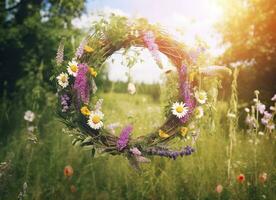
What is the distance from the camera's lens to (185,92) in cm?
414

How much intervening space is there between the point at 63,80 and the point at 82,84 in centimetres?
16

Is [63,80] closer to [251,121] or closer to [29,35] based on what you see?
[251,121]

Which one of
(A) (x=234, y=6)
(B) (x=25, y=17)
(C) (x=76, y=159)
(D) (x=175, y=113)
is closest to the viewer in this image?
(D) (x=175, y=113)

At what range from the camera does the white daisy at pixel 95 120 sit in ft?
12.9

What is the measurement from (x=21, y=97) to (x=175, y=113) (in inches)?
266

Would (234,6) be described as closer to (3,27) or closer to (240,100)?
(240,100)

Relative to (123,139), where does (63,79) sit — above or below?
above

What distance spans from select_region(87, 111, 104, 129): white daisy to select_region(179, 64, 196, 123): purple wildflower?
655 mm

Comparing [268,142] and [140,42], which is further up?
[140,42]

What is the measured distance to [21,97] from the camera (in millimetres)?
10344

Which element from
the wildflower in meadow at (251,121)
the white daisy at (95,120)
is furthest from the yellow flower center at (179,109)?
the wildflower in meadow at (251,121)

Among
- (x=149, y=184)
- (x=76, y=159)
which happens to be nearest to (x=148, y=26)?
(x=149, y=184)

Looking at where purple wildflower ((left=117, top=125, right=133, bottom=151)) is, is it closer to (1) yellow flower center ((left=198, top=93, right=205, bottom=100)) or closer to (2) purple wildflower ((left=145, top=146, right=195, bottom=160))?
(2) purple wildflower ((left=145, top=146, right=195, bottom=160))

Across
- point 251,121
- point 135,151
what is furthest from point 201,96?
point 251,121
